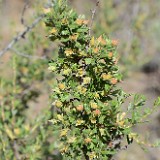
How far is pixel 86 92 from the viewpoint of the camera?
7.00 ft

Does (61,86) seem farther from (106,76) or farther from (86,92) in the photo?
(106,76)

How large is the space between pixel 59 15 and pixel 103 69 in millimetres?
440

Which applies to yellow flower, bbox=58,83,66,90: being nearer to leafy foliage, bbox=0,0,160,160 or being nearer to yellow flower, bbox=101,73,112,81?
leafy foliage, bbox=0,0,160,160

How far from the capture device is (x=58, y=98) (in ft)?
7.03

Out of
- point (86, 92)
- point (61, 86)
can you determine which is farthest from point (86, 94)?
point (61, 86)

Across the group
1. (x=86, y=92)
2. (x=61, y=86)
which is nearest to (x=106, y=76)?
(x=86, y=92)

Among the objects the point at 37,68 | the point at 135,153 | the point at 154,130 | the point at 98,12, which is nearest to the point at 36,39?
the point at 37,68

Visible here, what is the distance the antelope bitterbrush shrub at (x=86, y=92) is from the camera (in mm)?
2127

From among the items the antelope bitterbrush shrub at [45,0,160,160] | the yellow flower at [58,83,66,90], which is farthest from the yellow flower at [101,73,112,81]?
the yellow flower at [58,83,66,90]

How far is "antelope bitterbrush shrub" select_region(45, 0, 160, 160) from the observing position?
2127 mm

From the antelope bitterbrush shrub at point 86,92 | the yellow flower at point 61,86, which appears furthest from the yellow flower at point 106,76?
the yellow flower at point 61,86

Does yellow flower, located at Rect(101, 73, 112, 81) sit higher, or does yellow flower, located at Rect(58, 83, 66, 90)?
yellow flower, located at Rect(101, 73, 112, 81)

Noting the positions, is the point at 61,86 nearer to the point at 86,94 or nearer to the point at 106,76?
the point at 86,94

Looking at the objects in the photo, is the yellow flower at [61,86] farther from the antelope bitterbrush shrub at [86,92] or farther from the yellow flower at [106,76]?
the yellow flower at [106,76]
